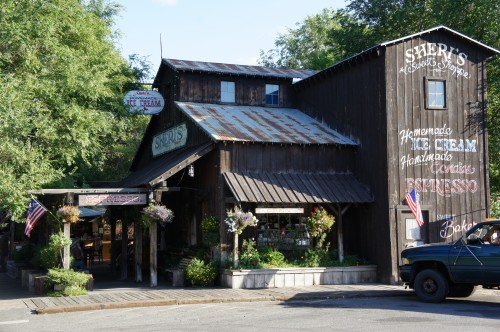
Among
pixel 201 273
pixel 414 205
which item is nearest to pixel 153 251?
pixel 201 273

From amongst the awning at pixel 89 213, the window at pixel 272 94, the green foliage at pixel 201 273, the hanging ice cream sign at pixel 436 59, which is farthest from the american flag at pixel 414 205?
the awning at pixel 89 213

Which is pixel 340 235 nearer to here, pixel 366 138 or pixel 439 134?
pixel 366 138

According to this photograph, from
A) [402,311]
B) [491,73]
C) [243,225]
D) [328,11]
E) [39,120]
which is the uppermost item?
[328,11]

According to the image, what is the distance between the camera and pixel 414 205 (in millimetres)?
17922

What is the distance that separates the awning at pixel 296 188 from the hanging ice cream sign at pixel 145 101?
7.65 m

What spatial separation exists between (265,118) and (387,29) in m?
13.5

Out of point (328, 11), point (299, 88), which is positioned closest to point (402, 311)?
point (299, 88)

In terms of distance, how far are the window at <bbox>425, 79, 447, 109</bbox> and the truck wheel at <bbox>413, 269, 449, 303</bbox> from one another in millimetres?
6843

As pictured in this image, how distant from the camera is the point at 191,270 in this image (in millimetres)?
17672

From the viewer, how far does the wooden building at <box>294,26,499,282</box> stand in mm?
18484

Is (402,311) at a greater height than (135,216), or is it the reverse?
(135,216)

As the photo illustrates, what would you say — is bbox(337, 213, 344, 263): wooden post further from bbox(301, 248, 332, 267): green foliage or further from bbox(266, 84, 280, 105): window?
bbox(266, 84, 280, 105): window

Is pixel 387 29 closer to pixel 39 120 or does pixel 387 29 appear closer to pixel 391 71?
pixel 391 71

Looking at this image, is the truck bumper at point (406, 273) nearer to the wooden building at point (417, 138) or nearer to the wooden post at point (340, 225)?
the wooden building at point (417, 138)
